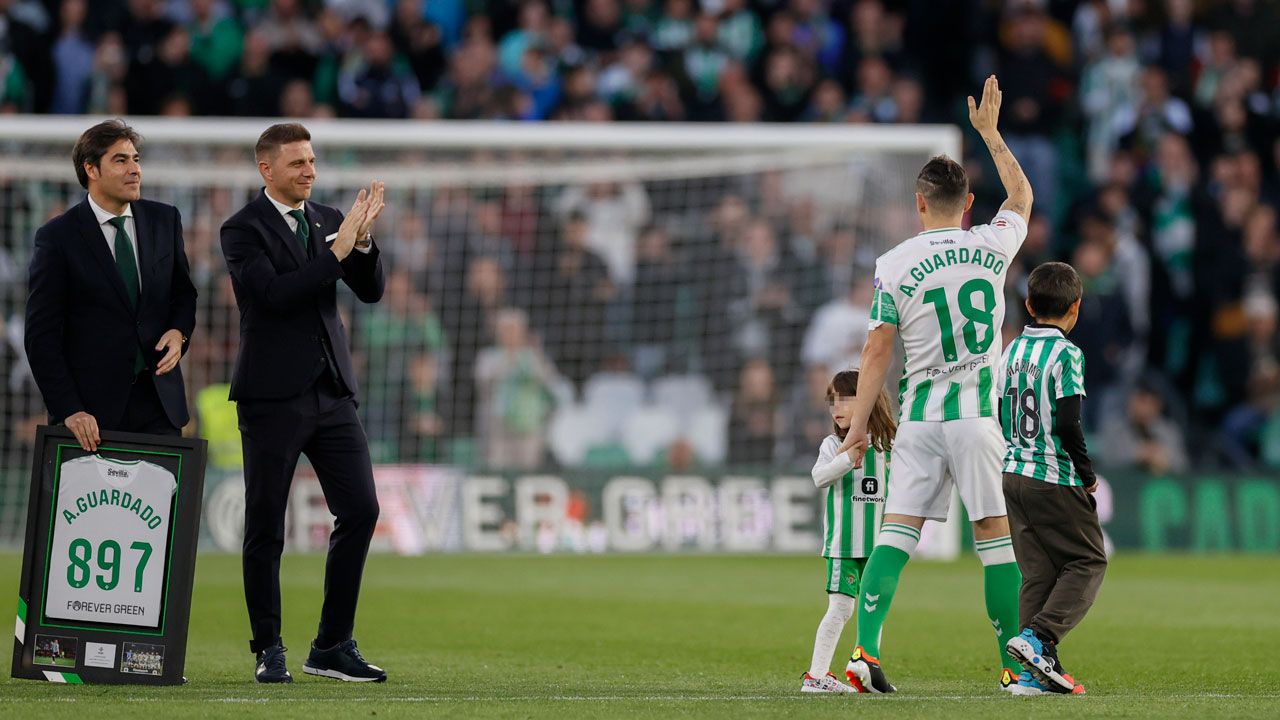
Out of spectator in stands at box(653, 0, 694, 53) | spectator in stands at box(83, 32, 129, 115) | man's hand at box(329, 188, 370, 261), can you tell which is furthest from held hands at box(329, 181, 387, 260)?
spectator in stands at box(653, 0, 694, 53)

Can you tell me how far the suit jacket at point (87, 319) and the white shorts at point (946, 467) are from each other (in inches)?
116

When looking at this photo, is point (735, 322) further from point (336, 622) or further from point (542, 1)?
point (336, 622)

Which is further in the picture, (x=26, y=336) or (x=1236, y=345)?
(x=1236, y=345)

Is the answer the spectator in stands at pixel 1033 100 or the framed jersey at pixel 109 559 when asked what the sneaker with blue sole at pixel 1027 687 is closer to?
the framed jersey at pixel 109 559

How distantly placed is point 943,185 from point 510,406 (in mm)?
11295

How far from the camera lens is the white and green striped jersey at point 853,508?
738 cm

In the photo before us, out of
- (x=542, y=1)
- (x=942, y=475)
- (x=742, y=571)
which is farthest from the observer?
(x=542, y=1)

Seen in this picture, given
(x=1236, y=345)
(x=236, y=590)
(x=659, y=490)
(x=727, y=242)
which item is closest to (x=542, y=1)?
(x=727, y=242)

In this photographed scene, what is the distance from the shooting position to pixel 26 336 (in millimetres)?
7203

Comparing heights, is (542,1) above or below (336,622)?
above

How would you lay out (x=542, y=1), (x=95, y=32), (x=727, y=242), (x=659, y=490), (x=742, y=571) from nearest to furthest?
(x=742, y=571) → (x=659, y=490) → (x=727, y=242) → (x=95, y=32) → (x=542, y=1)

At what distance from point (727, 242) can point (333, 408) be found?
37.2 ft

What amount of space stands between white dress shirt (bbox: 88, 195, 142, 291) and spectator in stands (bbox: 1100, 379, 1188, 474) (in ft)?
42.3

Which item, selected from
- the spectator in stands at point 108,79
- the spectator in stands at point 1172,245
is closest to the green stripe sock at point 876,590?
the spectator in stands at point 1172,245
